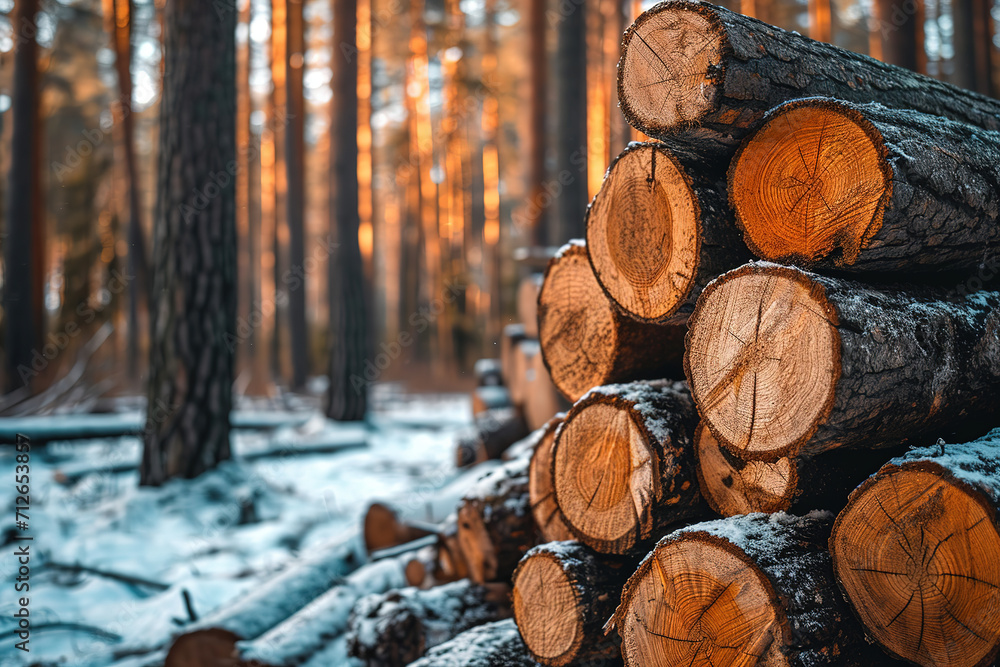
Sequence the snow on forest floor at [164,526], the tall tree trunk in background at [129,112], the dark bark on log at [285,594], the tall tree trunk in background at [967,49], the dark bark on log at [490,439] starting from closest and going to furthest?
the dark bark on log at [285,594]
the snow on forest floor at [164,526]
the dark bark on log at [490,439]
the tall tree trunk in background at [967,49]
the tall tree trunk in background at [129,112]

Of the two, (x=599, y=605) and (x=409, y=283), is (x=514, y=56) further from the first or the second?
(x=599, y=605)

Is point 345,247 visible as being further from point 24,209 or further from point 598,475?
point 598,475

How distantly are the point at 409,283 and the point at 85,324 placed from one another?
411 inches

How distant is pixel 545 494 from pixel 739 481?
748 millimetres

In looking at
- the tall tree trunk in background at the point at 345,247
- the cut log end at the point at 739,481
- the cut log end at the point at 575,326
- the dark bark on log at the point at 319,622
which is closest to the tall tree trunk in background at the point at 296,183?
the tall tree trunk in background at the point at 345,247

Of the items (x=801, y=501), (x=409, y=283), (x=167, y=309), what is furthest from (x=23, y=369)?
(x=409, y=283)

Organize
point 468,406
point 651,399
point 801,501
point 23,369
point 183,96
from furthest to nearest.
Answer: point 468,406 → point 23,369 → point 183,96 → point 651,399 → point 801,501

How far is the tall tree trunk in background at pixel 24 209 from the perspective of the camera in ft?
25.8

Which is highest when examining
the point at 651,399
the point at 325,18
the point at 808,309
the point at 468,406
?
the point at 325,18

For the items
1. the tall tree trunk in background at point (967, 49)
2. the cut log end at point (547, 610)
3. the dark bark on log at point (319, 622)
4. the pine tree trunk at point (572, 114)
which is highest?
the tall tree trunk in background at point (967, 49)

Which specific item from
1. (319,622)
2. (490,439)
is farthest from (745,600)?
(490,439)

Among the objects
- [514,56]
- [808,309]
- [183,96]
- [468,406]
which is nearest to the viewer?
[808,309]

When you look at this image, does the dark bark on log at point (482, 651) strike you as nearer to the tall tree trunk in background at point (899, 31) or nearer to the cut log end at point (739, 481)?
the cut log end at point (739, 481)

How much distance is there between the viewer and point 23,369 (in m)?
7.66
